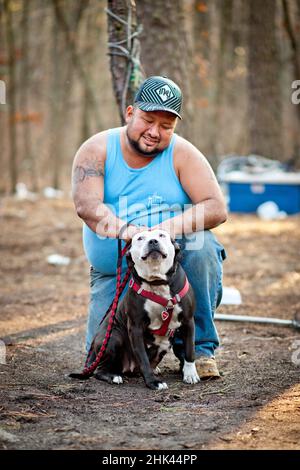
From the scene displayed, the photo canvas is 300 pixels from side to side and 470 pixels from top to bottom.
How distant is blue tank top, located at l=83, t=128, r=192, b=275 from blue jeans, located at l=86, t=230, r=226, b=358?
194 mm

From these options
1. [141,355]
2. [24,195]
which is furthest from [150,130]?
[24,195]

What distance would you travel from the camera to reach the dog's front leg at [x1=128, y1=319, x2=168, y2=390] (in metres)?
3.99

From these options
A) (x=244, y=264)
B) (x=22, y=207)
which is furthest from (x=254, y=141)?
(x=244, y=264)

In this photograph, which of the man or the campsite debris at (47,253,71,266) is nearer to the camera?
the man

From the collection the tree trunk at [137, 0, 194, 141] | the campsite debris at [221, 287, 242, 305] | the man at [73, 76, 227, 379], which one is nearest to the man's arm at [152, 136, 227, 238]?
the man at [73, 76, 227, 379]

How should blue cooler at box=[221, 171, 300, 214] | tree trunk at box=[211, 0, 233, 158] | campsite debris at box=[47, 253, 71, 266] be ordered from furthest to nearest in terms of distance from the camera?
tree trunk at box=[211, 0, 233, 158] < blue cooler at box=[221, 171, 300, 214] < campsite debris at box=[47, 253, 71, 266]

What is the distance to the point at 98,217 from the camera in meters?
4.20

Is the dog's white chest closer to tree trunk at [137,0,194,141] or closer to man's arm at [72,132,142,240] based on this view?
man's arm at [72,132,142,240]

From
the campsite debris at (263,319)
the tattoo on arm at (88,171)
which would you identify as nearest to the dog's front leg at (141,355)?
the tattoo on arm at (88,171)

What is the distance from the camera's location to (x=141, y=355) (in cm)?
400

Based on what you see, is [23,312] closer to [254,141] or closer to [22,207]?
[22,207]

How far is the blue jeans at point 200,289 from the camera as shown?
4297mm

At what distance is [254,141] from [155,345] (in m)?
9.89

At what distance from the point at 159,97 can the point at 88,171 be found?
0.60m
